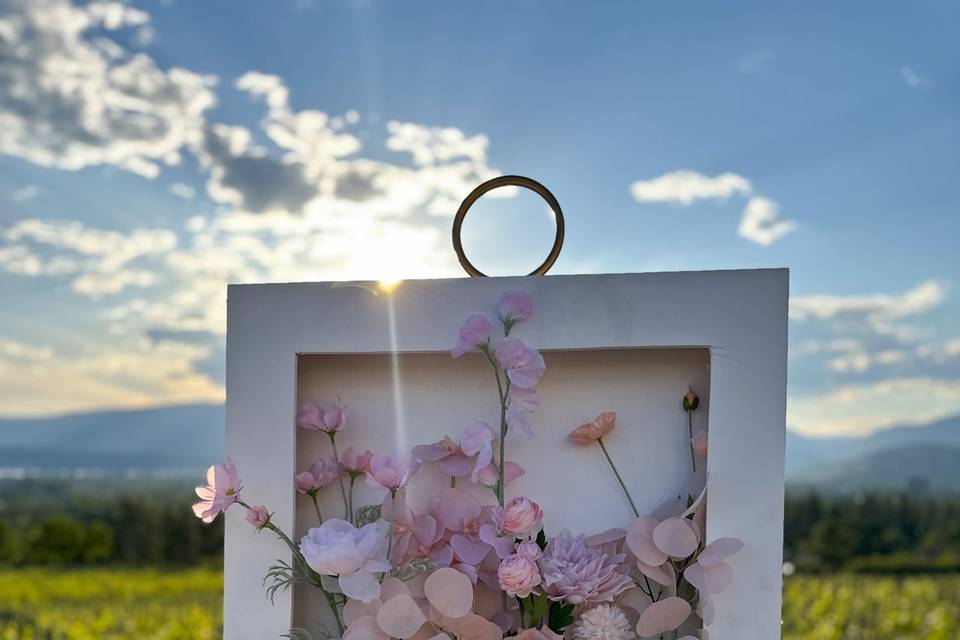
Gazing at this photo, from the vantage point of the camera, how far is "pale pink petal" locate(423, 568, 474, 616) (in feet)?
2.06

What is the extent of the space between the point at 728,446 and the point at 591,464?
130 millimetres

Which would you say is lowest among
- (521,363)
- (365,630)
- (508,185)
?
(365,630)

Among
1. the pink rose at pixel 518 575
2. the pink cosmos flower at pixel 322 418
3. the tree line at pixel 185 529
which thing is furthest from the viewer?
the tree line at pixel 185 529

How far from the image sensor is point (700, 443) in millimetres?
674

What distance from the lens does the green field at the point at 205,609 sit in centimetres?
243

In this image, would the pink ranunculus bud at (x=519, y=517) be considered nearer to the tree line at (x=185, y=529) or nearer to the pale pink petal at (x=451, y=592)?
the pale pink petal at (x=451, y=592)

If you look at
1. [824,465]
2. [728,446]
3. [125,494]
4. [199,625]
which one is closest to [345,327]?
[728,446]

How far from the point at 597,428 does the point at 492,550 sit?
0.15 m

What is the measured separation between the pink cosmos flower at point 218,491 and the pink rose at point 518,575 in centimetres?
27

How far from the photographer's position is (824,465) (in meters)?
3.33

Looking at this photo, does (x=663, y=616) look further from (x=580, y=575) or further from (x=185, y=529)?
(x=185, y=529)

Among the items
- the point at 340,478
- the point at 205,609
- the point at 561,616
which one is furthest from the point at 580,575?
the point at 205,609

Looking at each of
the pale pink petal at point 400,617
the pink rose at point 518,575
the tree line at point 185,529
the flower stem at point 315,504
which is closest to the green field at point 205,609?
the tree line at point 185,529

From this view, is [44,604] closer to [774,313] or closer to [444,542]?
[444,542]
